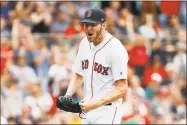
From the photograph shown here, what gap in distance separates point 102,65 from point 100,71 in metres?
0.08

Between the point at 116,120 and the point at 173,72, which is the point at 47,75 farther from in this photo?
the point at 116,120

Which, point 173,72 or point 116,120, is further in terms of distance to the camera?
point 173,72

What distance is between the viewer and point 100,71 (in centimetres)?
782

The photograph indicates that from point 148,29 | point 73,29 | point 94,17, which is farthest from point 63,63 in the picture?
point 94,17

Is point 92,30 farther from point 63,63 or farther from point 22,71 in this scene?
point 63,63

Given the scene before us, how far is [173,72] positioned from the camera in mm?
14328

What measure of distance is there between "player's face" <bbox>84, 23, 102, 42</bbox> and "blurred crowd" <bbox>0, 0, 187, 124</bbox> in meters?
4.94

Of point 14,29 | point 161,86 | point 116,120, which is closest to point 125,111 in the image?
point 161,86

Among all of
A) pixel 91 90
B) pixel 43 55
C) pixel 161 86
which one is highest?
pixel 91 90

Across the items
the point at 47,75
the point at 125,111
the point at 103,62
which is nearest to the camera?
the point at 103,62

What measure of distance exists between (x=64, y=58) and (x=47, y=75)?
0.53m

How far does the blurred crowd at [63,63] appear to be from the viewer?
13.0 meters

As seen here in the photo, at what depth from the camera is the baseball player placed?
755 cm

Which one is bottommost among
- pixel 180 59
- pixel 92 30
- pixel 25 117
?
pixel 25 117
